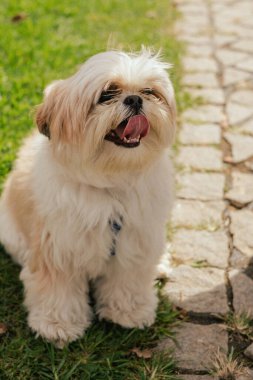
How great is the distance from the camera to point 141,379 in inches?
106

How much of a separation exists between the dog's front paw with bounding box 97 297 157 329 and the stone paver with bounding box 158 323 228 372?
0.51 ft

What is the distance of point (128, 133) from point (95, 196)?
367 mm

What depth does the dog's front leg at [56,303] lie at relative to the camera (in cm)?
287

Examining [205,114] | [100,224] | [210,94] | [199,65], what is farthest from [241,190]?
[199,65]

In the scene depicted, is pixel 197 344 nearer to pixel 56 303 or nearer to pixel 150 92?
pixel 56 303

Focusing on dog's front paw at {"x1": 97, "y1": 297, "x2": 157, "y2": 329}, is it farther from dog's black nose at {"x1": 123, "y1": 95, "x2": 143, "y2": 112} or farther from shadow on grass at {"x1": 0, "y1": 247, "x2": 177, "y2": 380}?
dog's black nose at {"x1": 123, "y1": 95, "x2": 143, "y2": 112}

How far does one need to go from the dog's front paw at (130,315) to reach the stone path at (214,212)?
0.17m

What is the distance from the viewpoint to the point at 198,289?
10.7 ft

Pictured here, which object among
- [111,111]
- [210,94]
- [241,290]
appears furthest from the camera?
[210,94]

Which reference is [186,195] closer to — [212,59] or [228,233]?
[228,233]

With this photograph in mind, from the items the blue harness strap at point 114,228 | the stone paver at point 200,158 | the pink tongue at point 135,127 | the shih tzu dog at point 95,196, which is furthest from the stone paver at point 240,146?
the pink tongue at point 135,127

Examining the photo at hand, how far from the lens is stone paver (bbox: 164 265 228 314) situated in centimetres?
313

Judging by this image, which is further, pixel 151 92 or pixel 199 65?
pixel 199 65

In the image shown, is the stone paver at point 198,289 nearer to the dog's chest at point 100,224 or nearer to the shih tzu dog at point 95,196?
the shih tzu dog at point 95,196
